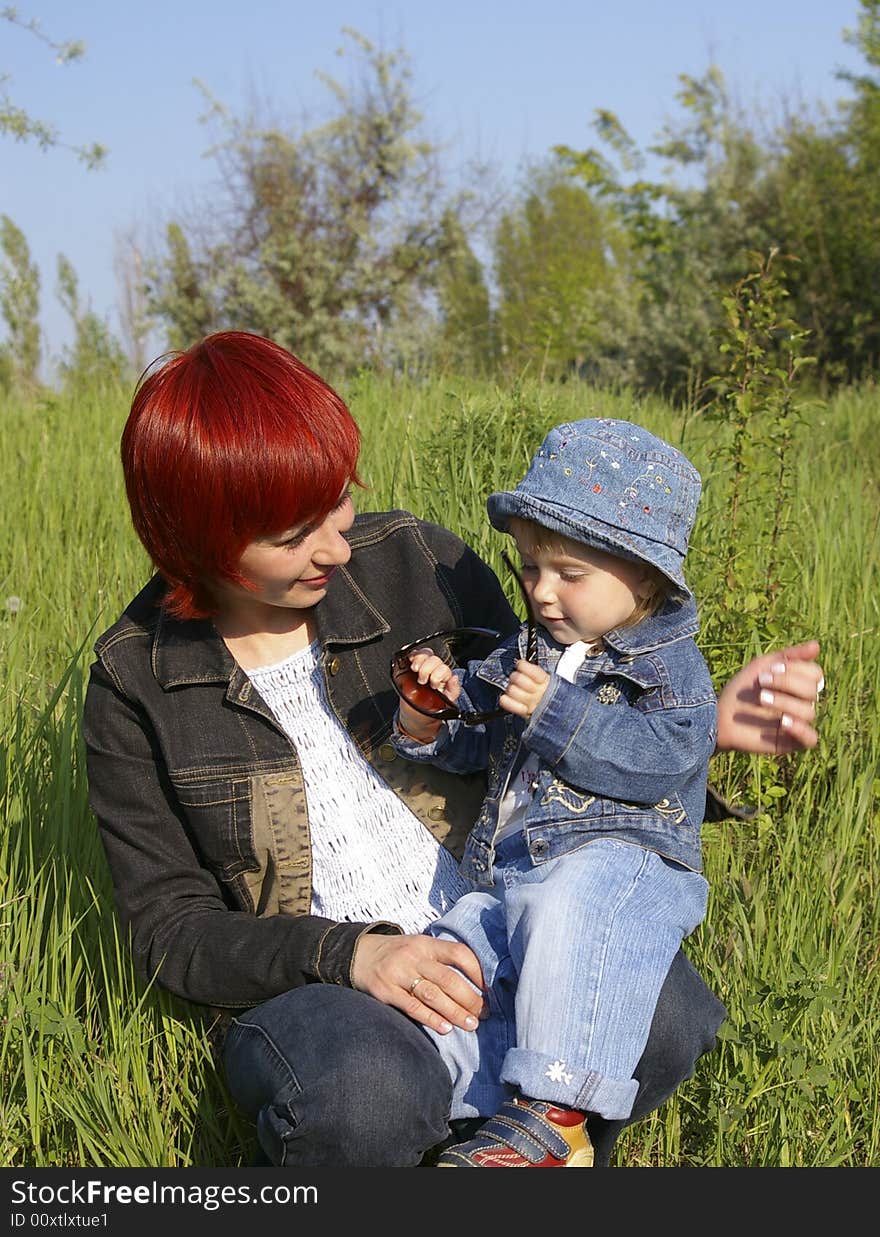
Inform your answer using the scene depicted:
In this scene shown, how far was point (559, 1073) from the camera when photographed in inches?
72.8

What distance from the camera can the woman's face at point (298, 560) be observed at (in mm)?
2266

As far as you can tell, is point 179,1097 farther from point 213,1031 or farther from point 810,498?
point 810,498

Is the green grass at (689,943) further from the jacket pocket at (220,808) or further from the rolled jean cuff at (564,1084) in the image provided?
the rolled jean cuff at (564,1084)

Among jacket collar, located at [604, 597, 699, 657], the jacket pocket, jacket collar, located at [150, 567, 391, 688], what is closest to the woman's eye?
jacket collar, located at [150, 567, 391, 688]

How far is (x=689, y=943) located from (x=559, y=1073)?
83cm

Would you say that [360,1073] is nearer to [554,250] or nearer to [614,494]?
[614,494]

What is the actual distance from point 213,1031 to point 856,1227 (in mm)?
1131

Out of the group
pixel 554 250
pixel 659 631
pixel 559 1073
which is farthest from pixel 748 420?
pixel 554 250

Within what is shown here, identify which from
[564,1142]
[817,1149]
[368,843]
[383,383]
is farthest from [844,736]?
[383,383]

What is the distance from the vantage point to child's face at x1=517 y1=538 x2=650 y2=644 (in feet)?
7.06

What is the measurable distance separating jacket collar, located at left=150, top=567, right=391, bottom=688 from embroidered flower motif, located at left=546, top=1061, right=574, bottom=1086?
2.98ft

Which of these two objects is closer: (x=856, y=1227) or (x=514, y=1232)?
(x=514, y=1232)

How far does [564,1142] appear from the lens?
1.84 m

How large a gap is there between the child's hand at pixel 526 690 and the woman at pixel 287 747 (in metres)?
0.42
